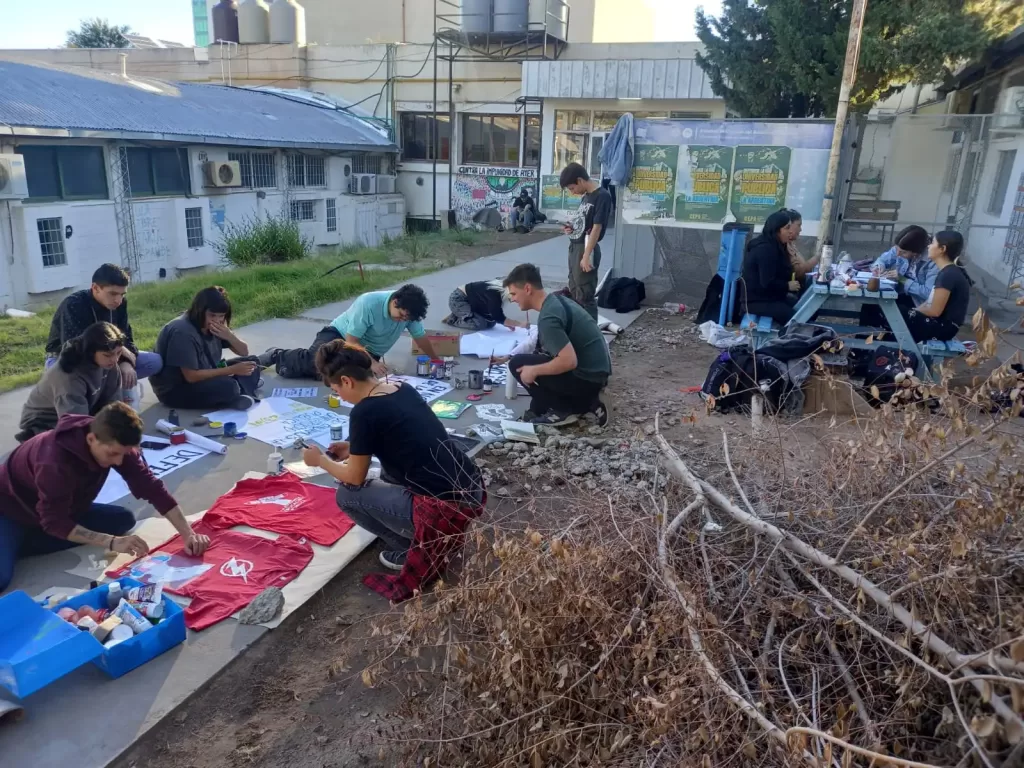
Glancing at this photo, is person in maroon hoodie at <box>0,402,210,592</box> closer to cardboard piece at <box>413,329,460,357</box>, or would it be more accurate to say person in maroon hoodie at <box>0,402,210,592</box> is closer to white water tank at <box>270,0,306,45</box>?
cardboard piece at <box>413,329,460,357</box>

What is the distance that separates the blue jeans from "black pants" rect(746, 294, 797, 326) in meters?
5.85

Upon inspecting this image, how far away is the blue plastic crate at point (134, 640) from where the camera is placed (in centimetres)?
297

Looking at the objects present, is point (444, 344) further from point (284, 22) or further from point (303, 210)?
point (284, 22)

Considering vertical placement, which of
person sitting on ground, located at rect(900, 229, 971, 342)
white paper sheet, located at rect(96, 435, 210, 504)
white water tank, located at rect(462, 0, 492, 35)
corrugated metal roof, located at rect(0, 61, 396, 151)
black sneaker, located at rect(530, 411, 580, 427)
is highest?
white water tank, located at rect(462, 0, 492, 35)

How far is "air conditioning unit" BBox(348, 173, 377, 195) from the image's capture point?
1980 centimetres

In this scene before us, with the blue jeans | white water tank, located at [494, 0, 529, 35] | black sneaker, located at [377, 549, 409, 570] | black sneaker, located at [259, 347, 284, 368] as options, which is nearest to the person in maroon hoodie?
the blue jeans

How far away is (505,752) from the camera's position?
90.9 inches

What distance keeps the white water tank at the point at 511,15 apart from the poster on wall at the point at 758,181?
13.9 metres

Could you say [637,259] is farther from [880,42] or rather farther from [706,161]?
[880,42]

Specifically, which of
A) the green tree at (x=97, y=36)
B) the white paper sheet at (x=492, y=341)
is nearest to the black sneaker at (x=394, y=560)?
the white paper sheet at (x=492, y=341)

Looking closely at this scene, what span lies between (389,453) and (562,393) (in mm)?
2296

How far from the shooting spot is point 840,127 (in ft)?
28.3

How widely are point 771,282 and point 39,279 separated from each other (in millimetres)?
10652

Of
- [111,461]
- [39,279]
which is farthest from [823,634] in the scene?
[39,279]
